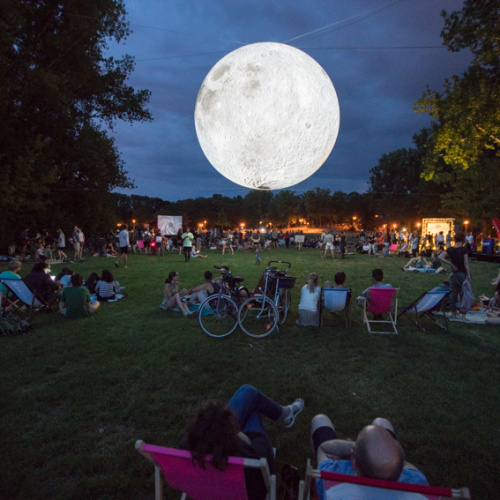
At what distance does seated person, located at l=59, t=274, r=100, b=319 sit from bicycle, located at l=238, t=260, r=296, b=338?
11.0ft

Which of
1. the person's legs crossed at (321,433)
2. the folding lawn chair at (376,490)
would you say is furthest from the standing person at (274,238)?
the folding lawn chair at (376,490)

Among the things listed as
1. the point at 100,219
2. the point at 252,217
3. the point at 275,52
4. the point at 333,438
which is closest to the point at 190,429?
the point at 333,438

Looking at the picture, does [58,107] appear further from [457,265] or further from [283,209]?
[283,209]

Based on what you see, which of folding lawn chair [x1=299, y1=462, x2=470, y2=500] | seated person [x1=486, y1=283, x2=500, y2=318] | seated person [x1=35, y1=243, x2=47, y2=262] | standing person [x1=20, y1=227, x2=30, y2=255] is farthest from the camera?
standing person [x1=20, y1=227, x2=30, y2=255]

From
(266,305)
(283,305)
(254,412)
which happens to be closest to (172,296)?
(266,305)

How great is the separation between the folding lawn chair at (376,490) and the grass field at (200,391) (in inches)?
52.5

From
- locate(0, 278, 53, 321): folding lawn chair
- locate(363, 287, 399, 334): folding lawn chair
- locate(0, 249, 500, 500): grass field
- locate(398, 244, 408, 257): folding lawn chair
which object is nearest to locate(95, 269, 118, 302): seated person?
locate(0, 278, 53, 321): folding lawn chair

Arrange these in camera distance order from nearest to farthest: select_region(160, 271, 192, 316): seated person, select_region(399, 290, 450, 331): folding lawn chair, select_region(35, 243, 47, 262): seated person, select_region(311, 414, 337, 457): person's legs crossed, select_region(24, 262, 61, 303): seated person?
1. select_region(311, 414, 337, 457): person's legs crossed
2. select_region(399, 290, 450, 331): folding lawn chair
3. select_region(24, 262, 61, 303): seated person
4. select_region(160, 271, 192, 316): seated person
5. select_region(35, 243, 47, 262): seated person

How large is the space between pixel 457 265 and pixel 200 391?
614 cm

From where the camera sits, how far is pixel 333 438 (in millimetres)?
2361

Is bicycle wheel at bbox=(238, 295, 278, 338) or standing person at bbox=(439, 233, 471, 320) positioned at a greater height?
standing person at bbox=(439, 233, 471, 320)

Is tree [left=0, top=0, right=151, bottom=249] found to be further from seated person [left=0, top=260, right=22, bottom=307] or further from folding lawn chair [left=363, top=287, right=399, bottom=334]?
folding lawn chair [left=363, top=287, right=399, bottom=334]

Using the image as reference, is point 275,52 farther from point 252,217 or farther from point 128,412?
point 252,217

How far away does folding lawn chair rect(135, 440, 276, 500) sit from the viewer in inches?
61.1
